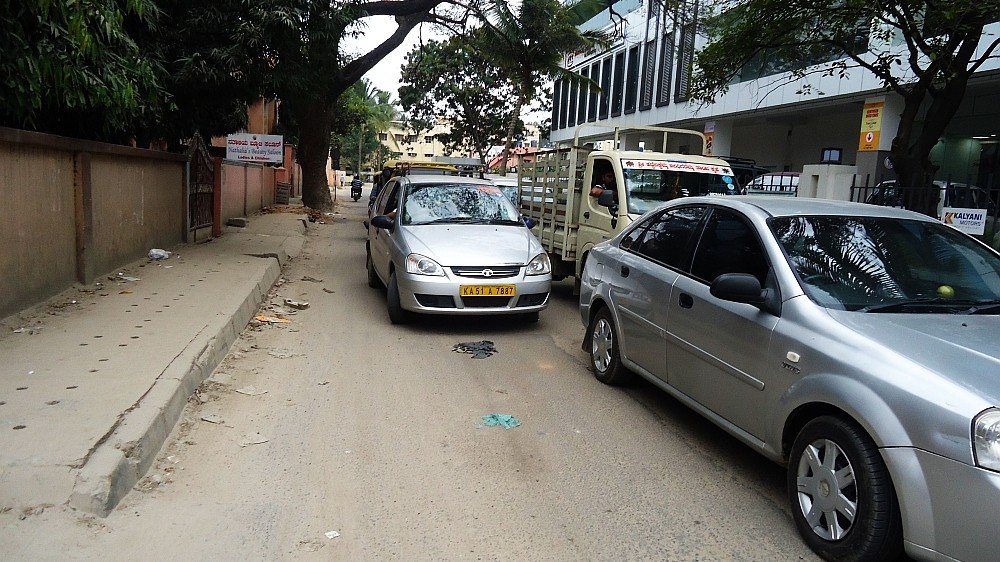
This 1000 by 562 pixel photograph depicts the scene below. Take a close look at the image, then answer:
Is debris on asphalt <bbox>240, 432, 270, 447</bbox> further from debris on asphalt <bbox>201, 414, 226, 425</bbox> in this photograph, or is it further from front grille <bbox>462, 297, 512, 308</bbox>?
front grille <bbox>462, 297, 512, 308</bbox>

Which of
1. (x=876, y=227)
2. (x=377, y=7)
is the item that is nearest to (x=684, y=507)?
(x=876, y=227)

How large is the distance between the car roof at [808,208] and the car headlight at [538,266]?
9.92 ft

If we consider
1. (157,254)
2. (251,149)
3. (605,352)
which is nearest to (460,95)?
(251,149)

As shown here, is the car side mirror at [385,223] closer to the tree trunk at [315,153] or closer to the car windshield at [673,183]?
Result: the car windshield at [673,183]

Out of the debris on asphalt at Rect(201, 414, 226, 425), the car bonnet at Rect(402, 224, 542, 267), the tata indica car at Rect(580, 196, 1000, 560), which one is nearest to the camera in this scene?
the tata indica car at Rect(580, 196, 1000, 560)

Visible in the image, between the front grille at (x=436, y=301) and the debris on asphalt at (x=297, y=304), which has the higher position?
the front grille at (x=436, y=301)

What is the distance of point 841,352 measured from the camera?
3256 mm

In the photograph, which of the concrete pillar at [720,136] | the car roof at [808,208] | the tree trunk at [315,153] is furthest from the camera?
the concrete pillar at [720,136]

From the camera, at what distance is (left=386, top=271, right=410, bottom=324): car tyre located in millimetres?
7773

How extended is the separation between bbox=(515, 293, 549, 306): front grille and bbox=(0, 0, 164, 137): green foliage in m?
4.32

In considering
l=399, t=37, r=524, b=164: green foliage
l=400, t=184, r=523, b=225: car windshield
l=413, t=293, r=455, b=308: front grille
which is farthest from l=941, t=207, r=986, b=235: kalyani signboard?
l=399, t=37, r=524, b=164: green foliage

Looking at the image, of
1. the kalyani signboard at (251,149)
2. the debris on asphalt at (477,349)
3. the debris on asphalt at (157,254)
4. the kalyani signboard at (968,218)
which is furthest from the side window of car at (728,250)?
the kalyani signboard at (251,149)

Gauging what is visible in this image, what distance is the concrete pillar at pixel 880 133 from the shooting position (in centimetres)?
1717

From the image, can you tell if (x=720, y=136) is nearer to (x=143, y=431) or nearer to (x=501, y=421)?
(x=501, y=421)
